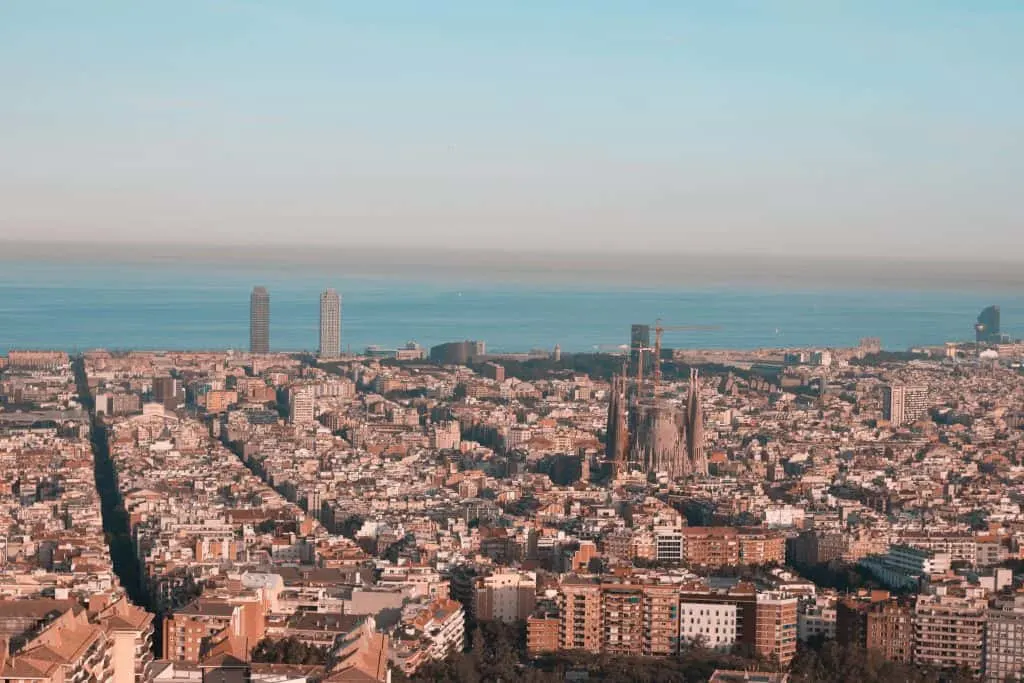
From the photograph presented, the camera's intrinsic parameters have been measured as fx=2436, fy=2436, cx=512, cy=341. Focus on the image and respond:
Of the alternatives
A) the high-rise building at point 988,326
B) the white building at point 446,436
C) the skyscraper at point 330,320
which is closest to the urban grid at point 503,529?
the white building at point 446,436

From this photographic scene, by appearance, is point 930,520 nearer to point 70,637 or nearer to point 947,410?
point 70,637

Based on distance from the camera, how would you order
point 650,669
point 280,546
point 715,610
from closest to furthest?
1. point 650,669
2. point 715,610
3. point 280,546

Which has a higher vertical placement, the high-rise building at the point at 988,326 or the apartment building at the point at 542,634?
the apartment building at the point at 542,634

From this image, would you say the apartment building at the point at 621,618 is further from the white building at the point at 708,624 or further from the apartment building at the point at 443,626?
the apartment building at the point at 443,626

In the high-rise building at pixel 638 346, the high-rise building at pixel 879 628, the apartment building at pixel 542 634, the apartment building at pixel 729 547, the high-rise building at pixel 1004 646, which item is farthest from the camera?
the high-rise building at pixel 638 346

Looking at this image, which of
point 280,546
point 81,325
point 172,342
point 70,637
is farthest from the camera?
point 81,325

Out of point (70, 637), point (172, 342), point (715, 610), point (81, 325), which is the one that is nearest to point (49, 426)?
point (715, 610)

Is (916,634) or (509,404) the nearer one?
(916,634)
